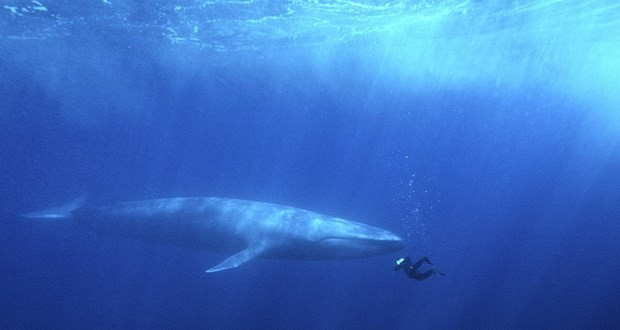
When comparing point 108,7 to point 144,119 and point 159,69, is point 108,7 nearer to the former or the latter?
point 159,69

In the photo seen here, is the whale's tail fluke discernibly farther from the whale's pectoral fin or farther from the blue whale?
the whale's pectoral fin

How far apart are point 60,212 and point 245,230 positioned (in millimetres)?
8012

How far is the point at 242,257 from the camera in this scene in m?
10.2

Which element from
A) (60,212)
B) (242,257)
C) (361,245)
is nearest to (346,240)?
(361,245)

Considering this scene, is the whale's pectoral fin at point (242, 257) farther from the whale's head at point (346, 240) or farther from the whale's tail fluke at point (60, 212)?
the whale's tail fluke at point (60, 212)

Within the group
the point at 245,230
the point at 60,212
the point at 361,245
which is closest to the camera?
the point at 361,245

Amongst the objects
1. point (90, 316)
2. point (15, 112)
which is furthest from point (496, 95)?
point (15, 112)

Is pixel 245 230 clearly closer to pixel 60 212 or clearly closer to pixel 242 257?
pixel 242 257

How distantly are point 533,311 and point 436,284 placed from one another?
4496 mm

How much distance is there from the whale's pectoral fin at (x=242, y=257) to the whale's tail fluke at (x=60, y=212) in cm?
771

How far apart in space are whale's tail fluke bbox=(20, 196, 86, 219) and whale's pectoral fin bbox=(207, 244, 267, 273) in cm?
771

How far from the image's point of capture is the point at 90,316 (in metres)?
16.7

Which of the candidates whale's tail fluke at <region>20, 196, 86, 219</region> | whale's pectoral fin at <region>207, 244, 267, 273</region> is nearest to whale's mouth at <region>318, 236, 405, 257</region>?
whale's pectoral fin at <region>207, 244, 267, 273</region>

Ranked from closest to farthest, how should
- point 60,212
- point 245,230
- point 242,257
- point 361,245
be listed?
1. point 242,257
2. point 361,245
3. point 245,230
4. point 60,212
